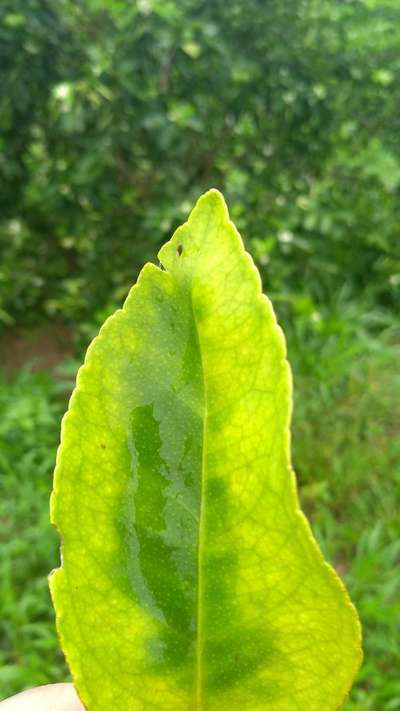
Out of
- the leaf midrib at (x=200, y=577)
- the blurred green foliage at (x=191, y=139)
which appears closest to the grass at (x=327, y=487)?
the blurred green foliage at (x=191, y=139)

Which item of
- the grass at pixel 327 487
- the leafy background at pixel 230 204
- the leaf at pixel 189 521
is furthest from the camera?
the leafy background at pixel 230 204

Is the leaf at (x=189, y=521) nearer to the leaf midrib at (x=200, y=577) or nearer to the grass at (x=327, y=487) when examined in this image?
the leaf midrib at (x=200, y=577)

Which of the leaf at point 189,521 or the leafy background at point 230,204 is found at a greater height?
the leafy background at point 230,204

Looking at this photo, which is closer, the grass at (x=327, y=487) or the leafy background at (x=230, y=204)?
the grass at (x=327, y=487)

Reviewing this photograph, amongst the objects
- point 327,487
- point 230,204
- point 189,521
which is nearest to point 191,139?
point 230,204

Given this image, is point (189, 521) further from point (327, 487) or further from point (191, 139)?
point (191, 139)

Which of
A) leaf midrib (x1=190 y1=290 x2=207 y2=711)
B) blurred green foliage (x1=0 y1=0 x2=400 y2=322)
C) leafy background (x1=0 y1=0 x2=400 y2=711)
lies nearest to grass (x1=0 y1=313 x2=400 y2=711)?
leafy background (x1=0 y1=0 x2=400 y2=711)

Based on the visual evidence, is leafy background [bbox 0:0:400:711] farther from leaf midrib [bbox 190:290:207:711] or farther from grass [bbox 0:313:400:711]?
leaf midrib [bbox 190:290:207:711]
